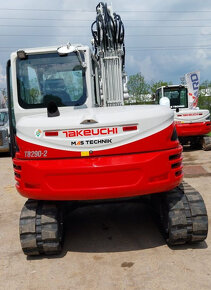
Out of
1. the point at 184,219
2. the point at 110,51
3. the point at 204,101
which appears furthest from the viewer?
the point at 204,101

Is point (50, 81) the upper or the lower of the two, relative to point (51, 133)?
upper

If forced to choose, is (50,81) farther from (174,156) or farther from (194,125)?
(194,125)

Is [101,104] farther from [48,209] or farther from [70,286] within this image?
[70,286]

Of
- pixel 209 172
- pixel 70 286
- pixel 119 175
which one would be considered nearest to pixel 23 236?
pixel 70 286

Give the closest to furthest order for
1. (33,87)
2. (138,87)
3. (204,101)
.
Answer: (33,87) < (204,101) < (138,87)

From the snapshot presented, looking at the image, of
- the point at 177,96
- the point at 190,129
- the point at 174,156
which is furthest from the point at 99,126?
the point at 177,96

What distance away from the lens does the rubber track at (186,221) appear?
12.1 ft

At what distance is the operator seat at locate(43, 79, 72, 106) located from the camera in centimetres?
491

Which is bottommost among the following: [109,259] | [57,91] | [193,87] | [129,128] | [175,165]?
[109,259]

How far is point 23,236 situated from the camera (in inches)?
147

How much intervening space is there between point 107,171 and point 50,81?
2112mm

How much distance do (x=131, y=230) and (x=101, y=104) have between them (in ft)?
8.70

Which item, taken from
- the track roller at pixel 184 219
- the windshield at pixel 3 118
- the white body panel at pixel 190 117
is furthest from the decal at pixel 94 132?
the windshield at pixel 3 118

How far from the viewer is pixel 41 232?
3721 millimetres
